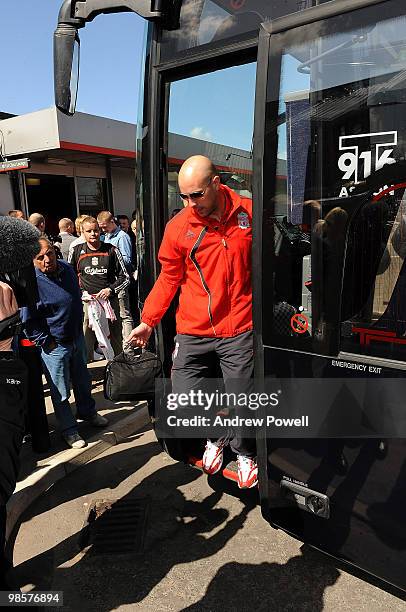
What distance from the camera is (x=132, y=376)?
9.68 feet

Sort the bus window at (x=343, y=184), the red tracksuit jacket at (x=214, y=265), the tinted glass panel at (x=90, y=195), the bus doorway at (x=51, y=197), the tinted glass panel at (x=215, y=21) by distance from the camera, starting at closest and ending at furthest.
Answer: the bus window at (x=343, y=184)
the tinted glass panel at (x=215, y=21)
the red tracksuit jacket at (x=214, y=265)
the bus doorway at (x=51, y=197)
the tinted glass panel at (x=90, y=195)

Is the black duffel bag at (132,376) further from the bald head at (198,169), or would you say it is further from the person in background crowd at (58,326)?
the bald head at (198,169)

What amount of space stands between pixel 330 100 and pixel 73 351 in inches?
120

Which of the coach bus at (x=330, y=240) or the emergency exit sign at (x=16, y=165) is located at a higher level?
the emergency exit sign at (x=16, y=165)

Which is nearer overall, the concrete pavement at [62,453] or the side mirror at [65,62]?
the side mirror at [65,62]

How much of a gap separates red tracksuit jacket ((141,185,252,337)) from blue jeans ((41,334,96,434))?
167 centimetres

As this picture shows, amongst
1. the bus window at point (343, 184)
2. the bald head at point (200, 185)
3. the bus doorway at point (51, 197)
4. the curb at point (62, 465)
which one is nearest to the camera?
the bus window at point (343, 184)

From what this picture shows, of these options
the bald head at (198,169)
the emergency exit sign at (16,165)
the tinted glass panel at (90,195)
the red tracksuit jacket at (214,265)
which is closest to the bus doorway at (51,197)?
the tinted glass panel at (90,195)

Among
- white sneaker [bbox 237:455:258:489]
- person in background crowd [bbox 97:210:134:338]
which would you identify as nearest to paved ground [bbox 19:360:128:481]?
person in background crowd [bbox 97:210:134:338]

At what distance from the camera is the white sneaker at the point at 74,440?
3980mm

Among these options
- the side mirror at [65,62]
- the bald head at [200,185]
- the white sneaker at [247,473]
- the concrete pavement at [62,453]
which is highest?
the side mirror at [65,62]

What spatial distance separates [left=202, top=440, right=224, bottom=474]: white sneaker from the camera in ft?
9.01

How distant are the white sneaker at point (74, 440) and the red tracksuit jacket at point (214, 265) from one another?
74.9 inches

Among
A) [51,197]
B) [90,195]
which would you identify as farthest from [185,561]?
[90,195]
